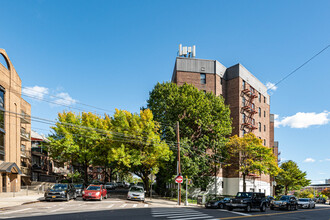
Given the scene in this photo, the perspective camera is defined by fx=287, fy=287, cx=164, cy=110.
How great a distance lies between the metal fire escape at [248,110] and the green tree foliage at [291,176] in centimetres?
2093

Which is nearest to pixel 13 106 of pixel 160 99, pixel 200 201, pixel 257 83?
pixel 160 99

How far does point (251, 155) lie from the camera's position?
41.8 m

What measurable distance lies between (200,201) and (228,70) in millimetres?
28892

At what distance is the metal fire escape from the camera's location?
51.4m

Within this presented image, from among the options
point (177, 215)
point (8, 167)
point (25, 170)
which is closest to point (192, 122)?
point (177, 215)

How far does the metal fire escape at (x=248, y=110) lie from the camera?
51406mm

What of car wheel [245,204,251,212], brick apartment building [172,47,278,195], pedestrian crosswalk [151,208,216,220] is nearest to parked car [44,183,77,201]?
pedestrian crosswalk [151,208,216,220]

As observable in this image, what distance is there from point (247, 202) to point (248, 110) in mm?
29677

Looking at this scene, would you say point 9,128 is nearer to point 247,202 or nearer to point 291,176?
point 247,202

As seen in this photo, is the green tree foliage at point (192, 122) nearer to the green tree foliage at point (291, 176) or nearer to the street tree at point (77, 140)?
the street tree at point (77, 140)

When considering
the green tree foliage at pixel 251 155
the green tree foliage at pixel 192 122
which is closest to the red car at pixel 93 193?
the green tree foliage at pixel 192 122

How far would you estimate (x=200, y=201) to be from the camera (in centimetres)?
3173

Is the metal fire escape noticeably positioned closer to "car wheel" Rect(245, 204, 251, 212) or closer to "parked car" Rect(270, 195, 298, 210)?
"parked car" Rect(270, 195, 298, 210)

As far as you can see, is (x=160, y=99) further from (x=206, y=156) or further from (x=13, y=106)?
(x=13, y=106)
